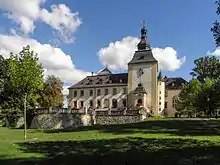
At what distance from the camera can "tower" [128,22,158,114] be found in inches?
2982

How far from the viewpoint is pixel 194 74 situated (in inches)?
2980

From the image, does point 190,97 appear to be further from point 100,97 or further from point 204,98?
point 100,97

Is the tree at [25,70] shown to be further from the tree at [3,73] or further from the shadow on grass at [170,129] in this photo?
the tree at [3,73]

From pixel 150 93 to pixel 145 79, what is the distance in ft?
11.3

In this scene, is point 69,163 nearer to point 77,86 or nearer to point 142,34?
point 142,34

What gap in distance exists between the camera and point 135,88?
7831cm

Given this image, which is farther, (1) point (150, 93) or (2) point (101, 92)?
(2) point (101, 92)

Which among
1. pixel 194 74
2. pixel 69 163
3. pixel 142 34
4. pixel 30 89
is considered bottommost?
pixel 69 163

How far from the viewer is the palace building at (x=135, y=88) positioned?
76438 millimetres

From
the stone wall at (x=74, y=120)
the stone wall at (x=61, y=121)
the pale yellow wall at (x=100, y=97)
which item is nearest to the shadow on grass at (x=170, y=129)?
the stone wall at (x=74, y=120)

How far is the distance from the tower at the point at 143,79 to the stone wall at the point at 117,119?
1082 inches

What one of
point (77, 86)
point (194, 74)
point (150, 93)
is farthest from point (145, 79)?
point (77, 86)

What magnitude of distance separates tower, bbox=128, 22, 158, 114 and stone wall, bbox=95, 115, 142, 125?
27.5m

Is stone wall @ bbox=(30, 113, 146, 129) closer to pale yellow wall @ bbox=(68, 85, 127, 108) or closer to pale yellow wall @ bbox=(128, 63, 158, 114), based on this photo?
pale yellow wall @ bbox=(128, 63, 158, 114)
